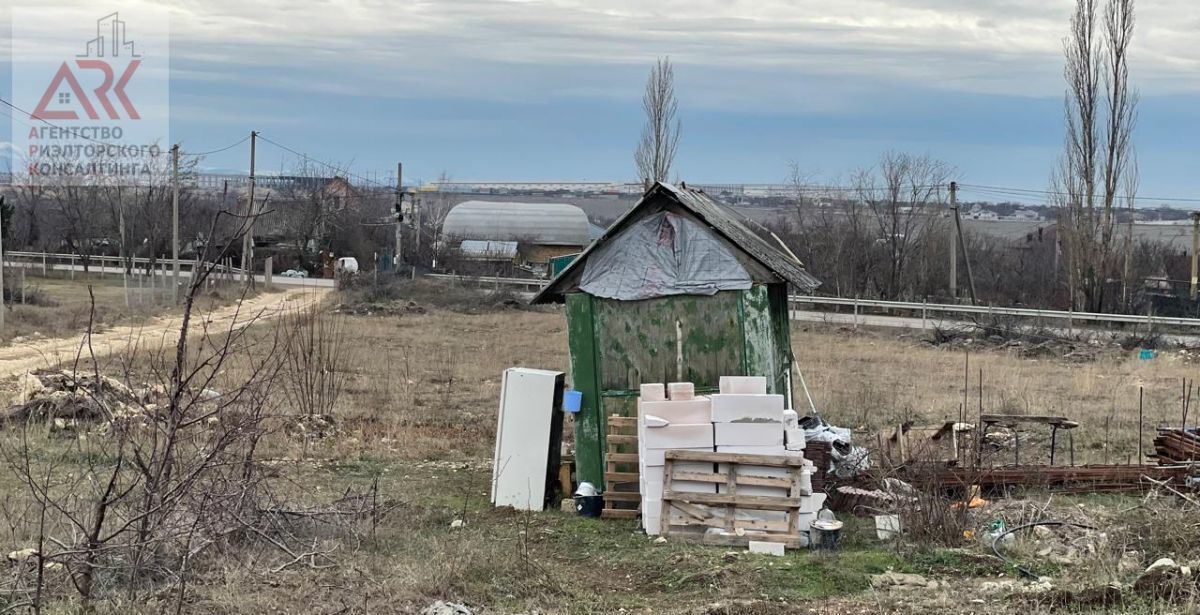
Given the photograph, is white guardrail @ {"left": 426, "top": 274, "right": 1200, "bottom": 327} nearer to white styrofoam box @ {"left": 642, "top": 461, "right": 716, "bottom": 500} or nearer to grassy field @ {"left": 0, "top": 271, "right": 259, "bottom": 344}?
grassy field @ {"left": 0, "top": 271, "right": 259, "bottom": 344}

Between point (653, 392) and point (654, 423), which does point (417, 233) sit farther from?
point (654, 423)

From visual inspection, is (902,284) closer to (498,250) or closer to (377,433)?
(498,250)

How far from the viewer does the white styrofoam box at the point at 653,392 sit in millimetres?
9477

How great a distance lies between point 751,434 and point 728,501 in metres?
0.58

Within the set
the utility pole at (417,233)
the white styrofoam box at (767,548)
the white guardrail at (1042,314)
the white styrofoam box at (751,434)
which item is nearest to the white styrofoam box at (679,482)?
the white styrofoam box at (751,434)

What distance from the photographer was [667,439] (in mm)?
9133

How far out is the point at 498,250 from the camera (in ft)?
202

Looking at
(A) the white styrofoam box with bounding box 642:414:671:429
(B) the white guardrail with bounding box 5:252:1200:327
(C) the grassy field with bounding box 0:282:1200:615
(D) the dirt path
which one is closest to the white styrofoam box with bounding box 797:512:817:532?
(C) the grassy field with bounding box 0:282:1200:615

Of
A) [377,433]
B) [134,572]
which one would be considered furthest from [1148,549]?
[377,433]

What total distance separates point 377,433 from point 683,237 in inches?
217

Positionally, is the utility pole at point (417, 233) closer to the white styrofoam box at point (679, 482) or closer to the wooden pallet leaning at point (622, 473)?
the wooden pallet leaning at point (622, 473)

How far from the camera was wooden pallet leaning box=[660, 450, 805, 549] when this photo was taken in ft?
28.7

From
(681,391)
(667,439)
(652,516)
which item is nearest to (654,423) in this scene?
(667,439)

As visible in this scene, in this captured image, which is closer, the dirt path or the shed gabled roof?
the shed gabled roof
